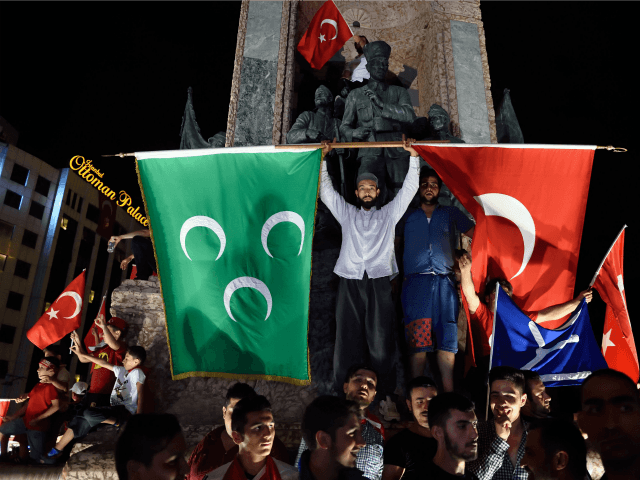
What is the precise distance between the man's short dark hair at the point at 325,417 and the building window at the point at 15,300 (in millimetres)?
39313

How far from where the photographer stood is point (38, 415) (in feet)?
21.5

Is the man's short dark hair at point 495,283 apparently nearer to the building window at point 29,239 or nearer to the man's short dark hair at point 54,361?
the man's short dark hair at point 54,361

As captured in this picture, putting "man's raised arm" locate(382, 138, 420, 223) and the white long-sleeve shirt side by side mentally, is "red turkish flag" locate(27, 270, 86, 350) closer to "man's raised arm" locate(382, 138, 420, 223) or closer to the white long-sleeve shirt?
the white long-sleeve shirt

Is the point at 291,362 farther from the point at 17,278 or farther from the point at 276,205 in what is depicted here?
the point at 17,278

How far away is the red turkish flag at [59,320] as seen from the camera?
24.4 ft

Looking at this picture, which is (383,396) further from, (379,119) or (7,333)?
(7,333)

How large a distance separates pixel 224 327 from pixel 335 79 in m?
8.04

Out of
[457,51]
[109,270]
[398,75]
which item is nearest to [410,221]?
[457,51]

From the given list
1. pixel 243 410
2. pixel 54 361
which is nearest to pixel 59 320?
pixel 54 361

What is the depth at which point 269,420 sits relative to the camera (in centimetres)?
327

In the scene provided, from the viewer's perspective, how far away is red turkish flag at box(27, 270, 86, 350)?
7434 millimetres

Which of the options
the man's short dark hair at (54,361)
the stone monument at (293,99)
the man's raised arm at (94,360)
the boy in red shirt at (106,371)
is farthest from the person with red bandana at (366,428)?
the man's short dark hair at (54,361)

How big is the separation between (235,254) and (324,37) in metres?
6.96

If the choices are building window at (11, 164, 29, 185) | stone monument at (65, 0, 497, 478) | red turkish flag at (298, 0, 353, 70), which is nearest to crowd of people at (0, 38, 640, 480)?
stone monument at (65, 0, 497, 478)
